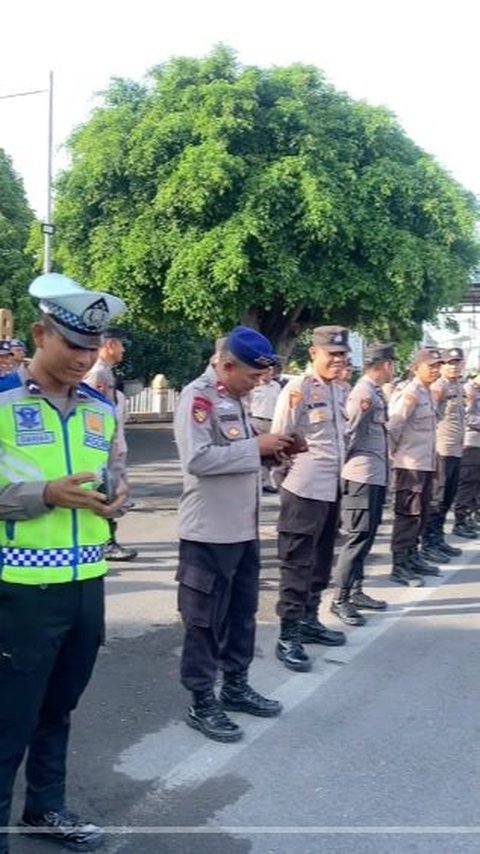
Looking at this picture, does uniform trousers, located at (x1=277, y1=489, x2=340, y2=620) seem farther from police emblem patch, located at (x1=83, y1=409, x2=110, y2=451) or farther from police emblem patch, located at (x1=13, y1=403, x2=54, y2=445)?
police emblem patch, located at (x1=13, y1=403, x2=54, y2=445)

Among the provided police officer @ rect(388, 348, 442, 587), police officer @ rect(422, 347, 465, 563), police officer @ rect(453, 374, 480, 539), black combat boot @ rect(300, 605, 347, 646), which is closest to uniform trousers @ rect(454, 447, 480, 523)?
police officer @ rect(453, 374, 480, 539)

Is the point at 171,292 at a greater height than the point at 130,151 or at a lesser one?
lesser

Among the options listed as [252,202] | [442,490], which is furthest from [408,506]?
[252,202]

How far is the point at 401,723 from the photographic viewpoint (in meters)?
4.55

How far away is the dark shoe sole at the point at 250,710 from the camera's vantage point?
4.58 metres

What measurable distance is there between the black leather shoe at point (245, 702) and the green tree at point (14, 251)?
1460 centimetres

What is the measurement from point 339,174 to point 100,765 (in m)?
9.37

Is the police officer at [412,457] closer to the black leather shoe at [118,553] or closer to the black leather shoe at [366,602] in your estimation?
the black leather shoe at [366,602]

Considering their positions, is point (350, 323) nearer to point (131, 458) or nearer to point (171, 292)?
point (171, 292)

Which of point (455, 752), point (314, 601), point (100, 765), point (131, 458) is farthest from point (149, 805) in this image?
point (131, 458)

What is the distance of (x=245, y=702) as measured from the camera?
4.60 m

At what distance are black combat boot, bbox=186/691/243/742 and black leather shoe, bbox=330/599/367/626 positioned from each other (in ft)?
6.73

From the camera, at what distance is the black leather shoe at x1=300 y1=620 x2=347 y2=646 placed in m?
5.80

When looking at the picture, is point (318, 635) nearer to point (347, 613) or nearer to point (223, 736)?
point (347, 613)
